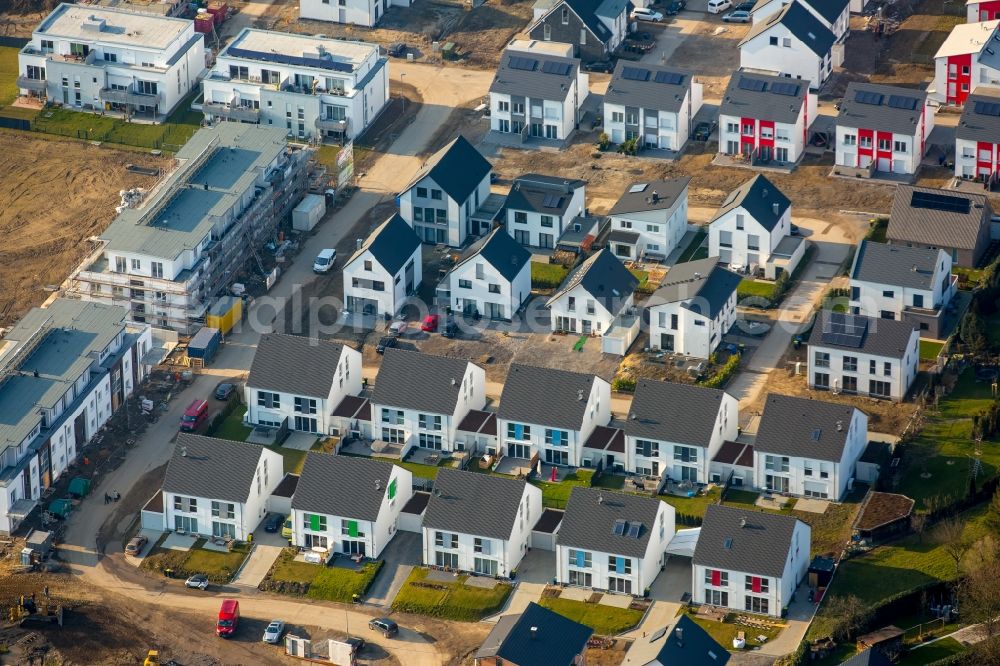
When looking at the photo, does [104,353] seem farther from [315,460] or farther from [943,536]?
[943,536]

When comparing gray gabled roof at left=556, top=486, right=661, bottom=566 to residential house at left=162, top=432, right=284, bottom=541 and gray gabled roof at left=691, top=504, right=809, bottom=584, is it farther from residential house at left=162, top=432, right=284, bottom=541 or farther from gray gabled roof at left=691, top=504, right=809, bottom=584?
residential house at left=162, top=432, right=284, bottom=541

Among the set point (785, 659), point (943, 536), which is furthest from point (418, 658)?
point (943, 536)

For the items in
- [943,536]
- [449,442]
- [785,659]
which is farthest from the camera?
[449,442]

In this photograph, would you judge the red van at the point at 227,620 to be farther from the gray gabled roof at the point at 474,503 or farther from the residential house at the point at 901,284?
the residential house at the point at 901,284

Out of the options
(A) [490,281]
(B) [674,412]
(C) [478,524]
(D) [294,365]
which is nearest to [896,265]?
(B) [674,412]

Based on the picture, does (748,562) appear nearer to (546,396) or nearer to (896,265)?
(546,396)

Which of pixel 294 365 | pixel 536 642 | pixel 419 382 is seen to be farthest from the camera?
pixel 294 365

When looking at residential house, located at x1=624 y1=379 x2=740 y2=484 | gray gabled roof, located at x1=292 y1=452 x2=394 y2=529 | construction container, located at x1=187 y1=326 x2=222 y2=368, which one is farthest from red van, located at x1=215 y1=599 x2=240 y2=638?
construction container, located at x1=187 y1=326 x2=222 y2=368
